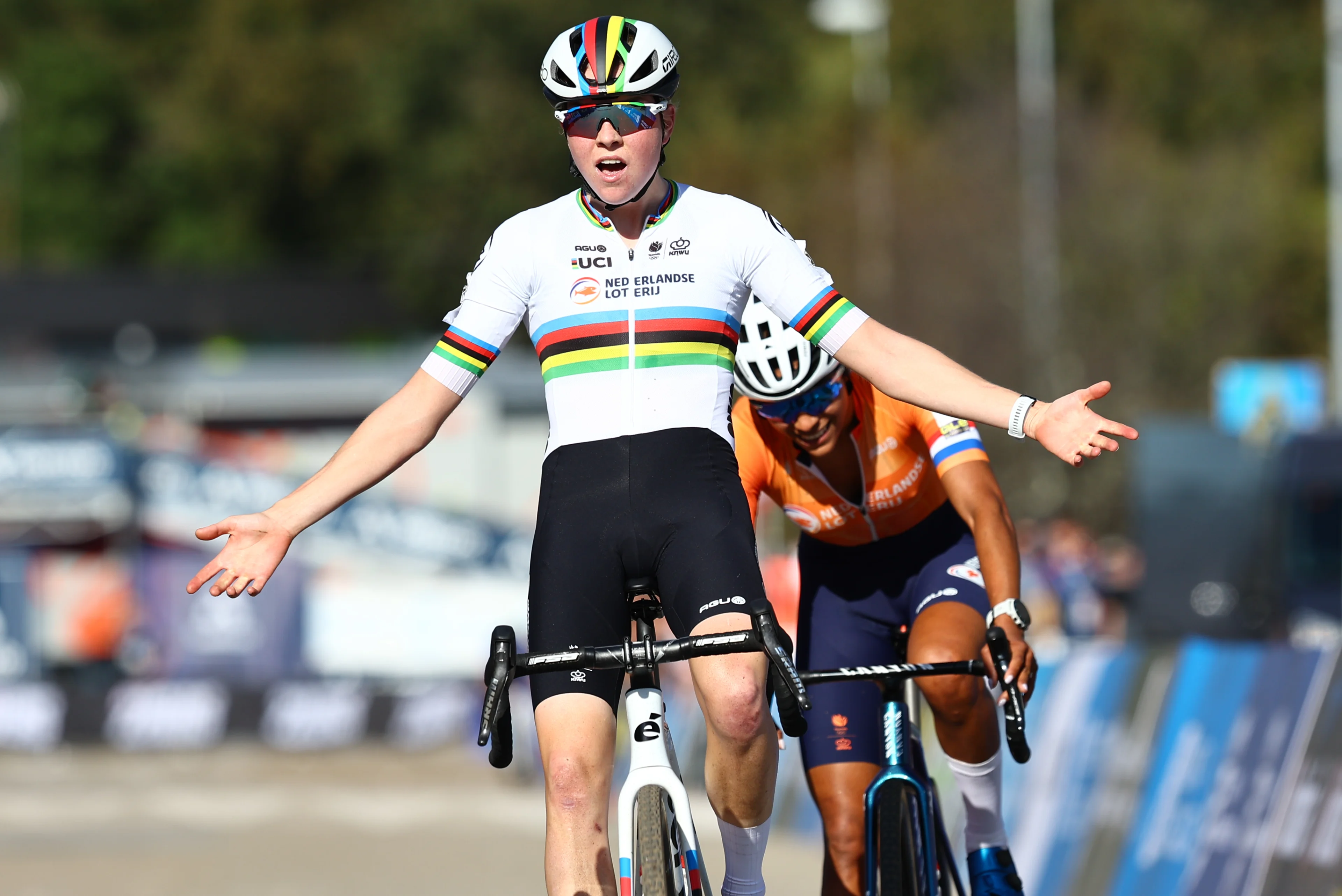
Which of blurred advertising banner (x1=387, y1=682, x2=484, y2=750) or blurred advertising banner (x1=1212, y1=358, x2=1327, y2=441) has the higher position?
blurred advertising banner (x1=1212, y1=358, x2=1327, y2=441)

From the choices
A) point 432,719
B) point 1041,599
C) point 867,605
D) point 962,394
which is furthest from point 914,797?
point 432,719

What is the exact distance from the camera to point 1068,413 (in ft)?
17.4

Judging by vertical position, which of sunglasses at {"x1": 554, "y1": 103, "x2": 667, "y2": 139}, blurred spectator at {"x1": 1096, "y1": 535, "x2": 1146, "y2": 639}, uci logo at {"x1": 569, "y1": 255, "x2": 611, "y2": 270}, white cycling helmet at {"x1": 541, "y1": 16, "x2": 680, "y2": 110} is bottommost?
uci logo at {"x1": 569, "y1": 255, "x2": 611, "y2": 270}

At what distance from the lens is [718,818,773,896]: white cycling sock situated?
19.4 feet

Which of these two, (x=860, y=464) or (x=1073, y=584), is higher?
(x=1073, y=584)

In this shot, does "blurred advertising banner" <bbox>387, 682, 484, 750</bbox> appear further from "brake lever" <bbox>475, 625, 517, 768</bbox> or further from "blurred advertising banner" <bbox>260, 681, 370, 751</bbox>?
"brake lever" <bbox>475, 625, 517, 768</bbox>

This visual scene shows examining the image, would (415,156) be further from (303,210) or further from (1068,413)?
(1068,413)

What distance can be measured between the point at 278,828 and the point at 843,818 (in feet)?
33.9

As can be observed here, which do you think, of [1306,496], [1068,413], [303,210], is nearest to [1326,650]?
[1068,413]

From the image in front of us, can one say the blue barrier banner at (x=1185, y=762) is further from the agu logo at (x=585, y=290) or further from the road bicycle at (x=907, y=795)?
the agu logo at (x=585, y=290)

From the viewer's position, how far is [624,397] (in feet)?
18.6

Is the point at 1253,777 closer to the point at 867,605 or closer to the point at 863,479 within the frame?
the point at 867,605

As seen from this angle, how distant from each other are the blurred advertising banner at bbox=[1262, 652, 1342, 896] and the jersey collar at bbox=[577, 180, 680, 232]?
3.80m

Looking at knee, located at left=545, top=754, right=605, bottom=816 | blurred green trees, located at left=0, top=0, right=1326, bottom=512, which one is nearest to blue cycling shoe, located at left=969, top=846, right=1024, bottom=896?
knee, located at left=545, top=754, right=605, bottom=816
